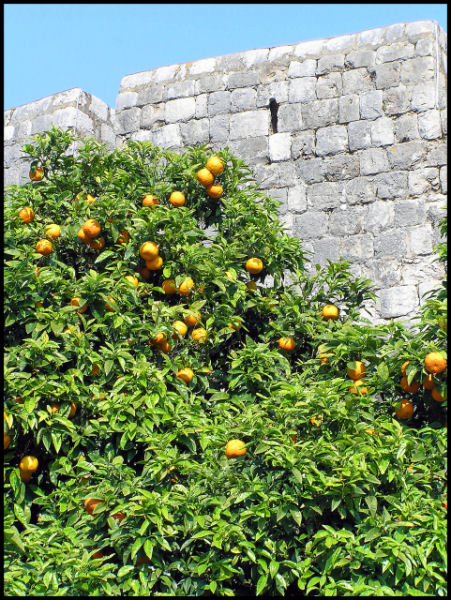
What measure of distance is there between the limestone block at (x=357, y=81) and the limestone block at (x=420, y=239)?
104 cm

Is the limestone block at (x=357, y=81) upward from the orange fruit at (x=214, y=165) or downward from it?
upward

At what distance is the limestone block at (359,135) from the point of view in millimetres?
5121

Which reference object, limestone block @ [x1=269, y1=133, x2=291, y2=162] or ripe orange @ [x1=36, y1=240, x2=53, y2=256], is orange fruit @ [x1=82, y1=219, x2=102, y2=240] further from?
limestone block @ [x1=269, y1=133, x2=291, y2=162]

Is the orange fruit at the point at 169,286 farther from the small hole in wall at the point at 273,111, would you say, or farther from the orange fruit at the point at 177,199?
the small hole in wall at the point at 273,111

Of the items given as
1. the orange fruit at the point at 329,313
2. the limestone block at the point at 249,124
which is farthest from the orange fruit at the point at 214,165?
the limestone block at the point at 249,124

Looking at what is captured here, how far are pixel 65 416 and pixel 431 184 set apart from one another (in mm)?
2907

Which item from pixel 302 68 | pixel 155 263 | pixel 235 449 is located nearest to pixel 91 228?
pixel 155 263

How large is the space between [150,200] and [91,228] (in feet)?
1.33

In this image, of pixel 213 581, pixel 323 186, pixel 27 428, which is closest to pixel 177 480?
pixel 213 581

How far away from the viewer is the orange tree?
2.77 metres

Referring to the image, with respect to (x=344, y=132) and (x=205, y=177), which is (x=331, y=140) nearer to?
(x=344, y=132)

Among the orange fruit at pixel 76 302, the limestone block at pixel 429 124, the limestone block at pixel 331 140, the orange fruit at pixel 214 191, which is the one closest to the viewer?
the orange fruit at pixel 76 302

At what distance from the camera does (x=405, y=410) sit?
334 cm

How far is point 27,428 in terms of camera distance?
293cm
